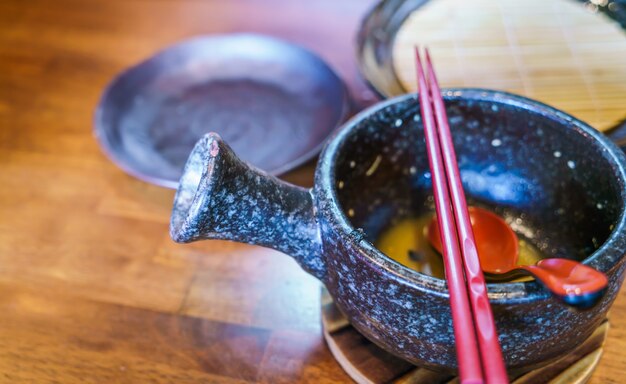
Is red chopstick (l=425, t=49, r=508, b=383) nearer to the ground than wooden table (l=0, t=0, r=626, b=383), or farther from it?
farther from it

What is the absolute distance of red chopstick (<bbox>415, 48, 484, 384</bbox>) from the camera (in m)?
0.40

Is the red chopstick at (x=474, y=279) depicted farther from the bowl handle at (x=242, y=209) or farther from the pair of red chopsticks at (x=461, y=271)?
the bowl handle at (x=242, y=209)

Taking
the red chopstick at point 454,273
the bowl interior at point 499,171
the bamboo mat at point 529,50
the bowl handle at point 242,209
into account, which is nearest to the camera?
the red chopstick at point 454,273

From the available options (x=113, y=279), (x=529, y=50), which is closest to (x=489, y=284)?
(x=113, y=279)

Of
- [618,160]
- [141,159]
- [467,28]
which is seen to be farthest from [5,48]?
[618,160]

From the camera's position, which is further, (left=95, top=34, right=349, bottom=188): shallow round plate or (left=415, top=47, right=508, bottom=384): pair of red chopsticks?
(left=95, top=34, right=349, bottom=188): shallow round plate

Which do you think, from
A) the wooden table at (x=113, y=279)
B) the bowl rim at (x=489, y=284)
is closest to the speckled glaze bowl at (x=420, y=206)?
the bowl rim at (x=489, y=284)

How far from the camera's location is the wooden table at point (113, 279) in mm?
660

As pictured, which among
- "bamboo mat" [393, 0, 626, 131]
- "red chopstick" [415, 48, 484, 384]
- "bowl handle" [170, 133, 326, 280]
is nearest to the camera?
"red chopstick" [415, 48, 484, 384]

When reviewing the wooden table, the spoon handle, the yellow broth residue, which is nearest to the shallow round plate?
the wooden table

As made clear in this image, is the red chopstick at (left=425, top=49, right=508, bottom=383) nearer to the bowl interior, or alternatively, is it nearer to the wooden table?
the bowl interior

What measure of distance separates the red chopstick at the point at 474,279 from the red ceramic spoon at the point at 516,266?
5cm

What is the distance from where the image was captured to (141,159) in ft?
2.87

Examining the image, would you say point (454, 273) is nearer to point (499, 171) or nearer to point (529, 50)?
point (499, 171)
